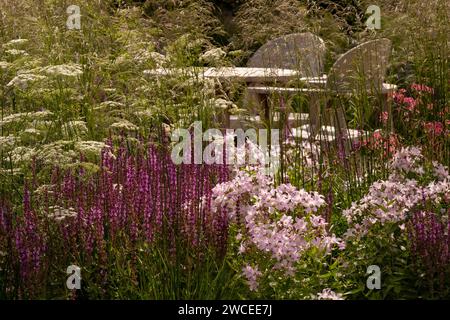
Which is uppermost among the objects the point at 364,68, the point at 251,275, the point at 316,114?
the point at 364,68

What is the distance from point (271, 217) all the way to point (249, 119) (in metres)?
1.49

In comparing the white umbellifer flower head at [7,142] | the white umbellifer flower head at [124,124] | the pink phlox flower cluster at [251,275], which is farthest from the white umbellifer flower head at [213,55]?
the pink phlox flower cluster at [251,275]

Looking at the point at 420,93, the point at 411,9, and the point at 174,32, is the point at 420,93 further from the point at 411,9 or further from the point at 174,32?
the point at 174,32

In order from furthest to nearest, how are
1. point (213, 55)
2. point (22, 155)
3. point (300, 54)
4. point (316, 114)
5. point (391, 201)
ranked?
point (316, 114), point (213, 55), point (300, 54), point (22, 155), point (391, 201)

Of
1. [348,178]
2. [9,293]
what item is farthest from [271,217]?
[9,293]

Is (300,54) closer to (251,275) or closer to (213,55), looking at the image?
(213,55)

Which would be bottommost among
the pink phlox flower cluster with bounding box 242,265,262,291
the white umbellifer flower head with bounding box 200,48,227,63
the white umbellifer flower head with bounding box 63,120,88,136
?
the pink phlox flower cluster with bounding box 242,265,262,291

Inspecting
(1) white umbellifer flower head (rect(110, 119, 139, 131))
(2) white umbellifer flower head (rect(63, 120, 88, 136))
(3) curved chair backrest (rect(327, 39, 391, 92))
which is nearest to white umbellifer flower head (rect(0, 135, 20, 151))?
(2) white umbellifer flower head (rect(63, 120, 88, 136))

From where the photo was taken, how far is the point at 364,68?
566 centimetres

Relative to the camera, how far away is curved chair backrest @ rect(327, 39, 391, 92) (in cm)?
421

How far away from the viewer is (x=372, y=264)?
9.43 feet

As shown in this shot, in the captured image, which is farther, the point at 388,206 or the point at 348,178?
the point at 348,178

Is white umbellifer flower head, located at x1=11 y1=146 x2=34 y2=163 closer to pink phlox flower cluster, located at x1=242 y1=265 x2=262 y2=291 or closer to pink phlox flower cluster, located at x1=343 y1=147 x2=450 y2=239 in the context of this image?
pink phlox flower cluster, located at x1=242 y1=265 x2=262 y2=291

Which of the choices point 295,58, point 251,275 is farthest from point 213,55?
point 251,275
